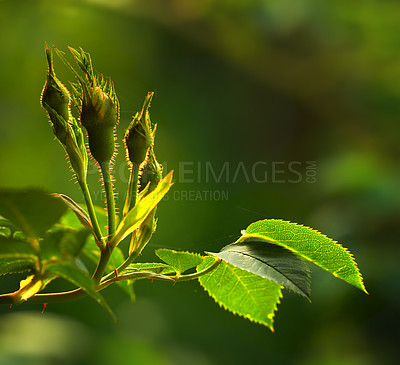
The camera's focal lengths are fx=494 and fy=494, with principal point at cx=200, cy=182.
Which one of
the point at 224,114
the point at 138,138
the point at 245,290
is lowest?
the point at 245,290

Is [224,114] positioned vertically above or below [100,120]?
above

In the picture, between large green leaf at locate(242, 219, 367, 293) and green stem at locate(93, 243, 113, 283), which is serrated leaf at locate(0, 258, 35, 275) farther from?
large green leaf at locate(242, 219, 367, 293)

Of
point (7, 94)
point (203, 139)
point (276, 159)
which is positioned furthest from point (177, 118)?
point (7, 94)

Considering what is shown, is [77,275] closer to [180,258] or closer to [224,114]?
[180,258]

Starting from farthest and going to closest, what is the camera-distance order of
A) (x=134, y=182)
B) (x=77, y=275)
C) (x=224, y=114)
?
(x=224, y=114), (x=134, y=182), (x=77, y=275)

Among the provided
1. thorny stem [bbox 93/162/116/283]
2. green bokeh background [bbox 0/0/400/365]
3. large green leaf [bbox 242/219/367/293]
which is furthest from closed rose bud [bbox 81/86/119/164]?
green bokeh background [bbox 0/0/400/365]

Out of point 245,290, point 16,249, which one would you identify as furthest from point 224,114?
point 16,249

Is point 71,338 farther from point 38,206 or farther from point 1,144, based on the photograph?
point 38,206
